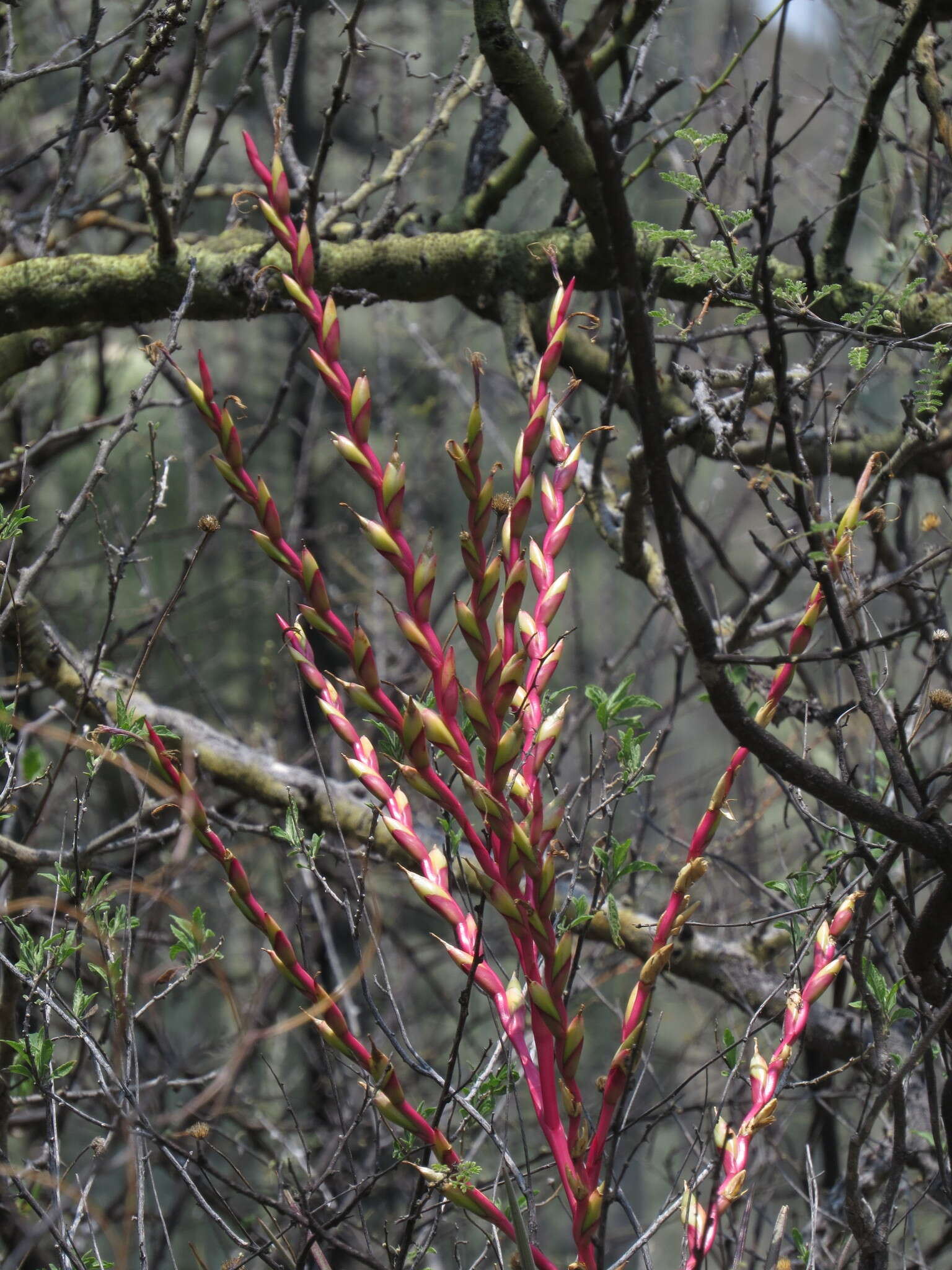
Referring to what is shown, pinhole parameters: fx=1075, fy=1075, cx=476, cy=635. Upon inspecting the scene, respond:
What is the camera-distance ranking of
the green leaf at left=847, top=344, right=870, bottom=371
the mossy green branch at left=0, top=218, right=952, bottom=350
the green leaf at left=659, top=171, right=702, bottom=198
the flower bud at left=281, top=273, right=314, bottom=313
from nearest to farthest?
the flower bud at left=281, top=273, right=314, bottom=313 → the green leaf at left=659, top=171, right=702, bottom=198 → the green leaf at left=847, top=344, right=870, bottom=371 → the mossy green branch at left=0, top=218, right=952, bottom=350

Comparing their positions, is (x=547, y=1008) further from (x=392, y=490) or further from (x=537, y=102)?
(x=537, y=102)

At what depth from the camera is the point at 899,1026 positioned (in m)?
2.15

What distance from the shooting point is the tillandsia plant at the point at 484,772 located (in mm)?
962

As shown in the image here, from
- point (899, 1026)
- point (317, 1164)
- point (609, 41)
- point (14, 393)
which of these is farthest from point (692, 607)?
point (317, 1164)

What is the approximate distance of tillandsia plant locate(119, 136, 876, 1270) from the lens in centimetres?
96

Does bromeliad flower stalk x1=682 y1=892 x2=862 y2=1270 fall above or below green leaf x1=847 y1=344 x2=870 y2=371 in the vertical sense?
below

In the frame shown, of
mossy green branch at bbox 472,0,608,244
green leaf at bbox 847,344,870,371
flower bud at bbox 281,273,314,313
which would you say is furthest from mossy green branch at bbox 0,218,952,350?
flower bud at bbox 281,273,314,313

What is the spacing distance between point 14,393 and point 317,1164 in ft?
9.43

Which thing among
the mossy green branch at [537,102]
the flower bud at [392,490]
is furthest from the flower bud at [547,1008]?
the mossy green branch at [537,102]

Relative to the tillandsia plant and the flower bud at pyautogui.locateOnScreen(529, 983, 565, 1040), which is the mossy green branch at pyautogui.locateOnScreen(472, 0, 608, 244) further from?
the flower bud at pyautogui.locateOnScreen(529, 983, 565, 1040)

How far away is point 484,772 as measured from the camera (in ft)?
3.35

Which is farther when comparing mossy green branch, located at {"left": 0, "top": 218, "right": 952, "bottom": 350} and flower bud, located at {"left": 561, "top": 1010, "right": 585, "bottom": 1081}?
mossy green branch, located at {"left": 0, "top": 218, "right": 952, "bottom": 350}

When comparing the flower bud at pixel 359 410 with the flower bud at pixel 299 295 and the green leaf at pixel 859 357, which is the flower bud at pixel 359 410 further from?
the green leaf at pixel 859 357

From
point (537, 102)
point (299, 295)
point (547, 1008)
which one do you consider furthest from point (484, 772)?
point (537, 102)
